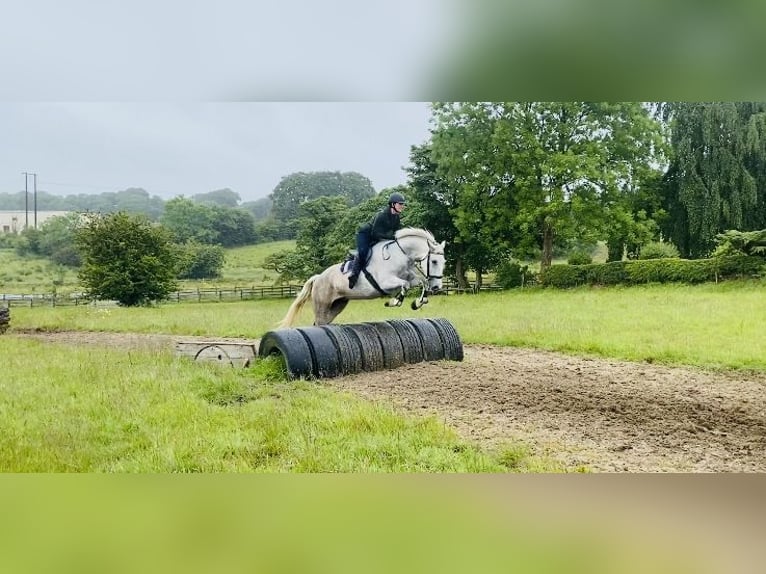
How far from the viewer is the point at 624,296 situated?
4.32 metres

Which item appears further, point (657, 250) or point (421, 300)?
point (657, 250)

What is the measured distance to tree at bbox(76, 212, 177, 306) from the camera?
13.8 ft

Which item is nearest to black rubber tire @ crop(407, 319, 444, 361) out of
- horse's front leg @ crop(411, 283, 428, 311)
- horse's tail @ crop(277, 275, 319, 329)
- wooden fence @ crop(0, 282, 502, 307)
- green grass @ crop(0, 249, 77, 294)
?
horse's front leg @ crop(411, 283, 428, 311)

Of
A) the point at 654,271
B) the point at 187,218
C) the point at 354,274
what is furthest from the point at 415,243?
the point at 654,271

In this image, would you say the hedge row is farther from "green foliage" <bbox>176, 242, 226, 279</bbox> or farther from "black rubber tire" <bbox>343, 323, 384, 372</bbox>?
"green foliage" <bbox>176, 242, 226, 279</bbox>

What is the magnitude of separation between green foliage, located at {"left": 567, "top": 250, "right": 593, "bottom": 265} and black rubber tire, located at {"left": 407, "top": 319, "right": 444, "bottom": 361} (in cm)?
103

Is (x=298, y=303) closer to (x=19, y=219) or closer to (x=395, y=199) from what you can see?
(x=395, y=199)

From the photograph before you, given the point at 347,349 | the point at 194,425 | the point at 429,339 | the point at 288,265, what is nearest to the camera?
the point at 194,425

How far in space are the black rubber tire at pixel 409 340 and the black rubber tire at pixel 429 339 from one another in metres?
0.02

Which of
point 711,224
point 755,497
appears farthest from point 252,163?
point 755,497

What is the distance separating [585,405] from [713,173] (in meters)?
1.81

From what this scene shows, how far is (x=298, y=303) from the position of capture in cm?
430

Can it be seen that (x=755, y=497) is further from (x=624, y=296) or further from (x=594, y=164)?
(x=594, y=164)
